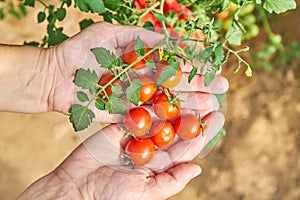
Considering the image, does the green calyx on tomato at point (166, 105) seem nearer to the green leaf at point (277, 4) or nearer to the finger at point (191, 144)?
the finger at point (191, 144)

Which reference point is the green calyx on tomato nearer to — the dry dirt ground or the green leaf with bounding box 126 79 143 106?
the green leaf with bounding box 126 79 143 106

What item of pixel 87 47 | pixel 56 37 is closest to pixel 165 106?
pixel 87 47

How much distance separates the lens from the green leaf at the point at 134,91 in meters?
1.05

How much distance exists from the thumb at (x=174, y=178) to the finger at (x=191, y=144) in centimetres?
4

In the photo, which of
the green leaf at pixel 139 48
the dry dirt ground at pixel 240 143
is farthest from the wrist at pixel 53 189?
the dry dirt ground at pixel 240 143

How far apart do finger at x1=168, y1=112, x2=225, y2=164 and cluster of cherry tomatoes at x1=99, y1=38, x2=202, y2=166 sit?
3cm

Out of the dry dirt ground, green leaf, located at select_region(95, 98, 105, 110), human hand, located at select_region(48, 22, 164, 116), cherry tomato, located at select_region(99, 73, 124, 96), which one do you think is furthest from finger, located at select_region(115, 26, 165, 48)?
the dry dirt ground

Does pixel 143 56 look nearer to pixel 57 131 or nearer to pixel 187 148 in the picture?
pixel 187 148

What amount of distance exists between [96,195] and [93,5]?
1.32 feet

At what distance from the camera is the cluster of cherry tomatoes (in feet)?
3.70

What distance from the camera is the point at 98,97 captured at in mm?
1093

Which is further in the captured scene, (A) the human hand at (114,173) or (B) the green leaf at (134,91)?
(A) the human hand at (114,173)

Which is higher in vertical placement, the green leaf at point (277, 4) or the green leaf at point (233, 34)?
the green leaf at point (277, 4)

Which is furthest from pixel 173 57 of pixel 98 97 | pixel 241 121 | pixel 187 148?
pixel 241 121
